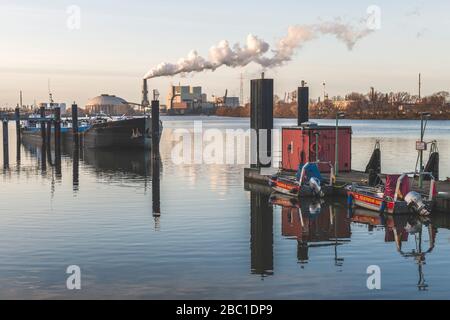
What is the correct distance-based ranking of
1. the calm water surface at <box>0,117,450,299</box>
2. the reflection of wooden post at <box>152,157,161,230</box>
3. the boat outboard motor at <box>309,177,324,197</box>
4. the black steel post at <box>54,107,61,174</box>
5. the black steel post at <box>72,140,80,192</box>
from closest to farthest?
the calm water surface at <box>0,117,450,299</box> → the reflection of wooden post at <box>152,157,161,230</box> → the boat outboard motor at <box>309,177,324,197</box> → the black steel post at <box>72,140,80,192</box> → the black steel post at <box>54,107,61,174</box>

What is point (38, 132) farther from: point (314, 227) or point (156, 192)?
point (314, 227)

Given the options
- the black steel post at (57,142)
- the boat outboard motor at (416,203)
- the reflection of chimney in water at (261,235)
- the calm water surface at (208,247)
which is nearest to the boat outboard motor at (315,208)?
the calm water surface at (208,247)

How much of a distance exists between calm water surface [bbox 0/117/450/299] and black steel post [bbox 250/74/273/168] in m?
5.16

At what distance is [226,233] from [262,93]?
21.5 meters

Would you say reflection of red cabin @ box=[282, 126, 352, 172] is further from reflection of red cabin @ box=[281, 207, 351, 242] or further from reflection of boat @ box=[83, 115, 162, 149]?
reflection of boat @ box=[83, 115, 162, 149]

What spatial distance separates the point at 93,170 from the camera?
2662 inches

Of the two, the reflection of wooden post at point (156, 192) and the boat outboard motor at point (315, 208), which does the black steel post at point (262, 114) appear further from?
the boat outboard motor at point (315, 208)

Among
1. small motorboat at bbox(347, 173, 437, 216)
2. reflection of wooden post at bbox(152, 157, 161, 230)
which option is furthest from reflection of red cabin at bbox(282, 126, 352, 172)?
Answer: small motorboat at bbox(347, 173, 437, 216)

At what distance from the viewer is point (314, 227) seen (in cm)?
3312

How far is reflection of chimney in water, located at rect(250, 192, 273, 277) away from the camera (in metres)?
24.6

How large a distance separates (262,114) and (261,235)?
2118 cm

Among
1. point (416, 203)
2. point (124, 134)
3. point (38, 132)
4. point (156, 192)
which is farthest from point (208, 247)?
point (38, 132)
